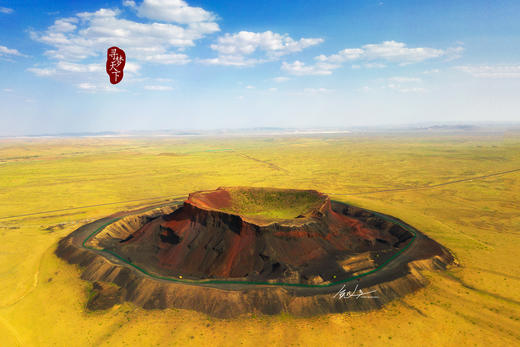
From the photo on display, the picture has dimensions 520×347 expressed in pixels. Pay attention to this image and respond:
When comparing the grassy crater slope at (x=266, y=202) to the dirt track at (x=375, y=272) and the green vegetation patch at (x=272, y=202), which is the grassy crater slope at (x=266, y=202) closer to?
the green vegetation patch at (x=272, y=202)

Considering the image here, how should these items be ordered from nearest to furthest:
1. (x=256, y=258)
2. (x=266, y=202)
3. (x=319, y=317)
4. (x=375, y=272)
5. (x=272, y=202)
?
(x=319, y=317) < (x=375, y=272) < (x=256, y=258) < (x=272, y=202) < (x=266, y=202)

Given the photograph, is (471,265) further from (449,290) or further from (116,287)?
(116,287)

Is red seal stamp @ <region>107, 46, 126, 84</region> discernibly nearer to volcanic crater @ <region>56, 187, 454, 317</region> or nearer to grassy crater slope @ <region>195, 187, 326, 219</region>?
volcanic crater @ <region>56, 187, 454, 317</region>

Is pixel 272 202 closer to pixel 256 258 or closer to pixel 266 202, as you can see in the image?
pixel 266 202

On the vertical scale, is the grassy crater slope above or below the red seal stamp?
below

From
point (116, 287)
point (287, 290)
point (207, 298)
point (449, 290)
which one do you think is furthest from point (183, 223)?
point (449, 290)

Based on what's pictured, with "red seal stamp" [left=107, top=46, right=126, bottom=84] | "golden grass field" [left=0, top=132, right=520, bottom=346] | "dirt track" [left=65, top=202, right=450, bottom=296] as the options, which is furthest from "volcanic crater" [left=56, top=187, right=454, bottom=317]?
"red seal stamp" [left=107, top=46, right=126, bottom=84]

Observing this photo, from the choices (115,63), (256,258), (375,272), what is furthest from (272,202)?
(115,63)
